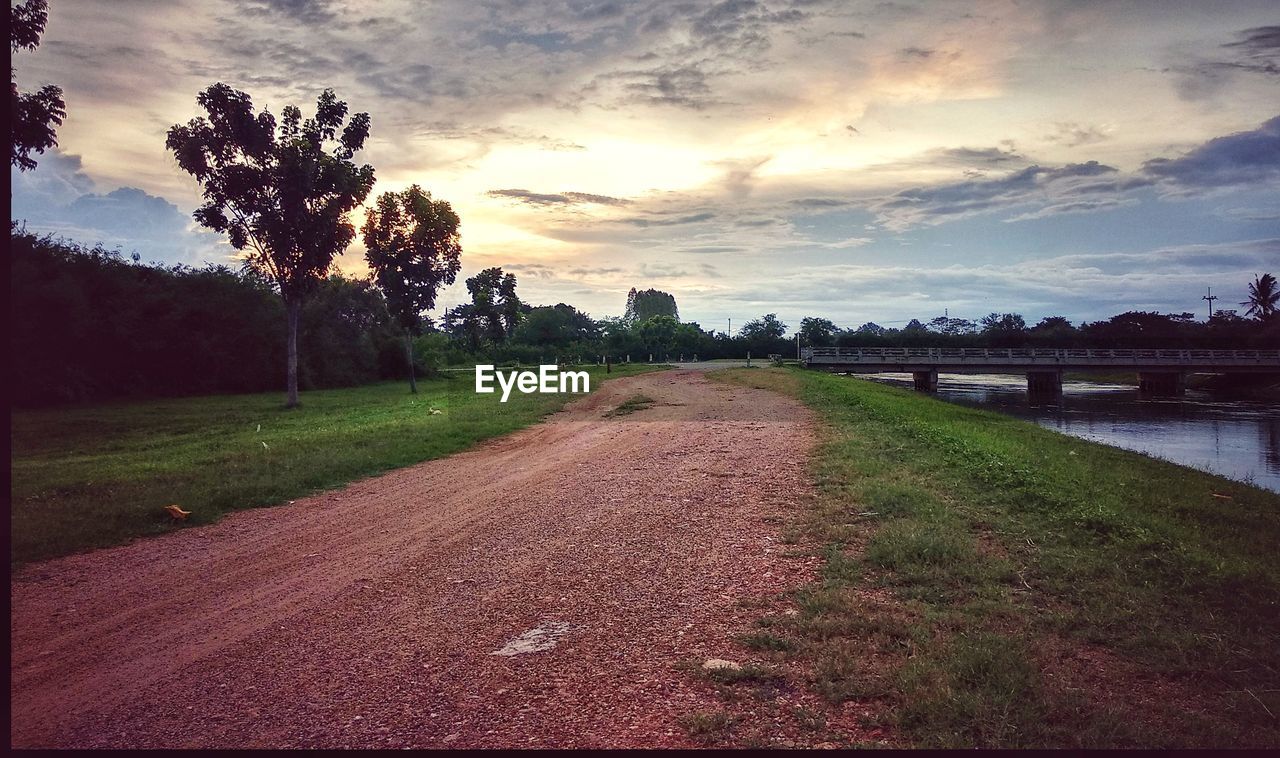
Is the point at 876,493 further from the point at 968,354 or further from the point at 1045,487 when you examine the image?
the point at 968,354

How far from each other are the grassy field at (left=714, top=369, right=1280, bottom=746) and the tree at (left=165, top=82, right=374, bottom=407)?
2347 centimetres

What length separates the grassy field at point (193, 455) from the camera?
8.58 meters

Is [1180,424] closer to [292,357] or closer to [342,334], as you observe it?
[292,357]

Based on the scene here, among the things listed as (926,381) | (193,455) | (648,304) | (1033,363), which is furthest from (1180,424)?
(648,304)

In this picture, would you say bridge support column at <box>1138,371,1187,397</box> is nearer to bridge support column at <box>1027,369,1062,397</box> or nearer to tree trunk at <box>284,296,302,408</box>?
bridge support column at <box>1027,369,1062,397</box>

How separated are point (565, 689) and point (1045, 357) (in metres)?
59.8

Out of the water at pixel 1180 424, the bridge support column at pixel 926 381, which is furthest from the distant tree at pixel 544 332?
the water at pixel 1180 424

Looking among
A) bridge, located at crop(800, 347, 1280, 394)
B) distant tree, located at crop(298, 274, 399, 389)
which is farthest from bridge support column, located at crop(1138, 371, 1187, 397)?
distant tree, located at crop(298, 274, 399, 389)

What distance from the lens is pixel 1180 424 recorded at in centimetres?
3023

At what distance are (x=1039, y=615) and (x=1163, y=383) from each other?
61.3 metres

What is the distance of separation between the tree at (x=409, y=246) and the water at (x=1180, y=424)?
2784 cm

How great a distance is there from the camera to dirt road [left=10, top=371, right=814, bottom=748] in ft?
12.8

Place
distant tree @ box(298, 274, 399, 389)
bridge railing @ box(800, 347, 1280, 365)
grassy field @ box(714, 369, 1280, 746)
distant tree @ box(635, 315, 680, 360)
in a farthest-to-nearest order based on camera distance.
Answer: distant tree @ box(635, 315, 680, 360) → bridge railing @ box(800, 347, 1280, 365) → distant tree @ box(298, 274, 399, 389) → grassy field @ box(714, 369, 1280, 746)

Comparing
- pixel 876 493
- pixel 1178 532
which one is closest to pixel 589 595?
pixel 876 493
